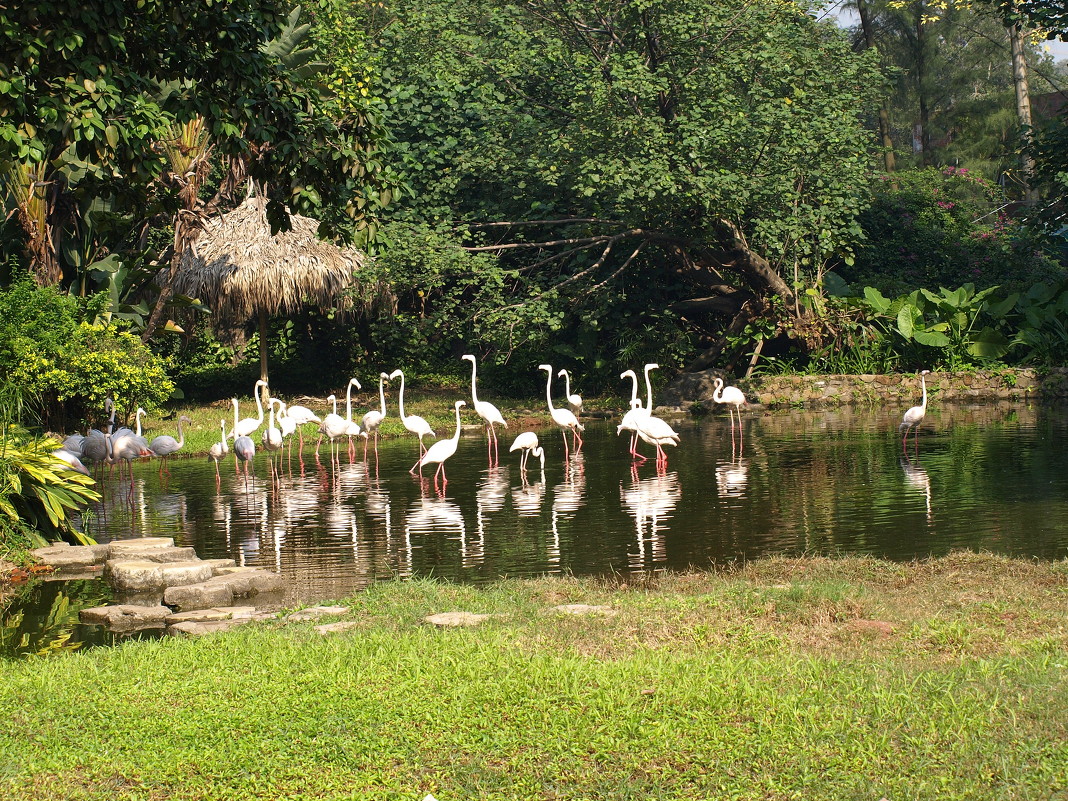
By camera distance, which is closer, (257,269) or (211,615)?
(211,615)

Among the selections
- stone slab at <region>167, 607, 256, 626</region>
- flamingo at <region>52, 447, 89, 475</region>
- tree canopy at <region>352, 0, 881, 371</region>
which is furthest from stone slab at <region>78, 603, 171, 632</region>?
tree canopy at <region>352, 0, 881, 371</region>

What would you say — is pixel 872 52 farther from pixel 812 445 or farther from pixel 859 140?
pixel 812 445

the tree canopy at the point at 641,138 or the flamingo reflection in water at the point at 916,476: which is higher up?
the tree canopy at the point at 641,138

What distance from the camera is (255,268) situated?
81.3 ft

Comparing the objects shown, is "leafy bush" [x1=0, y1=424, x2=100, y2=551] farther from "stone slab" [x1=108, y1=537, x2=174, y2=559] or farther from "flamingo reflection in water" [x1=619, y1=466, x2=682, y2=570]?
"flamingo reflection in water" [x1=619, y1=466, x2=682, y2=570]

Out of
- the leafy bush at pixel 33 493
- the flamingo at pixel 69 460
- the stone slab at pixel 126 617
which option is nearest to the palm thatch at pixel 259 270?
the flamingo at pixel 69 460

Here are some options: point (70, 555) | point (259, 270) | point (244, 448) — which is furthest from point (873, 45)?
point (70, 555)

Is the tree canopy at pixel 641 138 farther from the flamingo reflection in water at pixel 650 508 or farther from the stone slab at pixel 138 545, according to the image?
the stone slab at pixel 138 545


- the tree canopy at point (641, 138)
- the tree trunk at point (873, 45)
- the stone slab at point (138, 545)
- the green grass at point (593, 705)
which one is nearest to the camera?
the green grass at point (593, 705)

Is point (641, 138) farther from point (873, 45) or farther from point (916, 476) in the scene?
point (873, 45)

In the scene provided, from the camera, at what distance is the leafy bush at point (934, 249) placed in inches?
1153

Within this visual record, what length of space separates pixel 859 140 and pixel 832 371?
528 centimetres

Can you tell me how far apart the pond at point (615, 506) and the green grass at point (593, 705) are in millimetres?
2036

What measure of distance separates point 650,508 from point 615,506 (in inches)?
20.0
